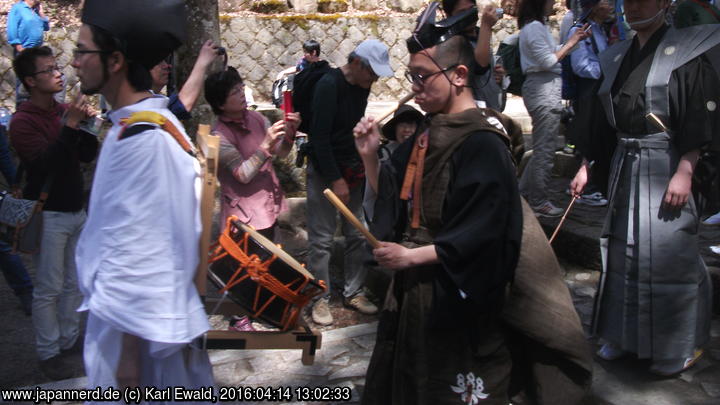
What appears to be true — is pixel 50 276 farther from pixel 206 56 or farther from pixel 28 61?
pixel 206 56

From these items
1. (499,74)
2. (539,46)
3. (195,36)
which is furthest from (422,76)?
(195,36)

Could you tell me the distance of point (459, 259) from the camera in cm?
226

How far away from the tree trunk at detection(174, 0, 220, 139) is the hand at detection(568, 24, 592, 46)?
3.01 metres

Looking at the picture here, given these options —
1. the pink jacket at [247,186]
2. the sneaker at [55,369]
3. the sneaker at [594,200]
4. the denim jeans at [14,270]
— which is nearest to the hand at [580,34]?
the sneaker at [594,200]

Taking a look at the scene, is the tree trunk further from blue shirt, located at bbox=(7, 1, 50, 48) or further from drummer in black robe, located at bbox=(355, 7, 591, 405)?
blue shirt, located at bbox=(7, 1, 50, 48)

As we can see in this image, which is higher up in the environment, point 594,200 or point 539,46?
point 539,46

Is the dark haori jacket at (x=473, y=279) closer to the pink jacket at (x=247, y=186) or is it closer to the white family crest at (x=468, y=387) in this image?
the white family crest at (x=468, y=387)

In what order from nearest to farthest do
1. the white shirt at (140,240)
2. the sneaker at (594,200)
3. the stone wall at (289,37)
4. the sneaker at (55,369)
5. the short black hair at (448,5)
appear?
the white shirt at (140,240)
the sneaker at (55,369)
the short black hair at (448,5)
the sneaker at (594,200)
the stone wall at (289,37)

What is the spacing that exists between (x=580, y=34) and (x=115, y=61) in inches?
168

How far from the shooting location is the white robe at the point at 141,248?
199cm

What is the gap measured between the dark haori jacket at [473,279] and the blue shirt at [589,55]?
3.46m

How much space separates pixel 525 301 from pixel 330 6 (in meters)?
11.9

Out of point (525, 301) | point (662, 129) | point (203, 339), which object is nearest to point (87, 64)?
point (203, 339)

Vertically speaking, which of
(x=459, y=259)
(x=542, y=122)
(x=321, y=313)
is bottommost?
(x=321, y=313)
